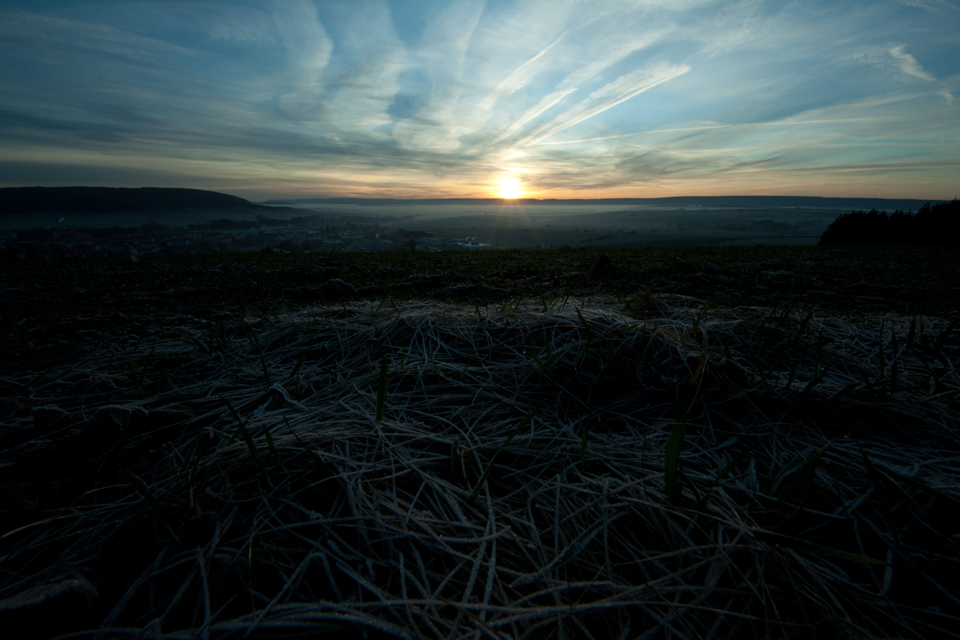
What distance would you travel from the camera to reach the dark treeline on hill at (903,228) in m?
14.6

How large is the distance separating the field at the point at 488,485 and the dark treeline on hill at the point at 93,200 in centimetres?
6848

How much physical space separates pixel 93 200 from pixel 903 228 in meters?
79.5

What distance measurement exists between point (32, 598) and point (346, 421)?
32.2 inches

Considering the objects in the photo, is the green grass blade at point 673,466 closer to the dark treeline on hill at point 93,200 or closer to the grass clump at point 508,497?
the grass clump at point 508,497

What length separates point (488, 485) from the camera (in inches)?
46.2

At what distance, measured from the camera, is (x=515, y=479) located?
3.96 ft

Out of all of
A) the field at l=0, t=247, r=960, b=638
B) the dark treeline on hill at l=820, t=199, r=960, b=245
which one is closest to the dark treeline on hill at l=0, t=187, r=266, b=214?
the field at l=0, t=247, r=960, b=638

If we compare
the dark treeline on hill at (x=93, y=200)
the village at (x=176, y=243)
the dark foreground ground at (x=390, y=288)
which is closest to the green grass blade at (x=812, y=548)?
the dark foreground ground at (x=390, y=288)

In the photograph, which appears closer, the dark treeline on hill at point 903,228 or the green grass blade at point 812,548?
the green grass blade at point 812,548

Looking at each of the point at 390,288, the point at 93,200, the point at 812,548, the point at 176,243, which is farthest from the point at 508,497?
the point at 93,200

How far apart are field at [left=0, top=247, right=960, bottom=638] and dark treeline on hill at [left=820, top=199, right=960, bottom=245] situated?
1937 centimetres

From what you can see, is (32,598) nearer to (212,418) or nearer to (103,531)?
(103,531)

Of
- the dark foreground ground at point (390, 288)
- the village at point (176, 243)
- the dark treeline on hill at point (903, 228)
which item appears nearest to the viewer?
the dark foreground ground at point (390, 288)

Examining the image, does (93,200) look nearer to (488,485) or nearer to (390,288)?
(390,288)
